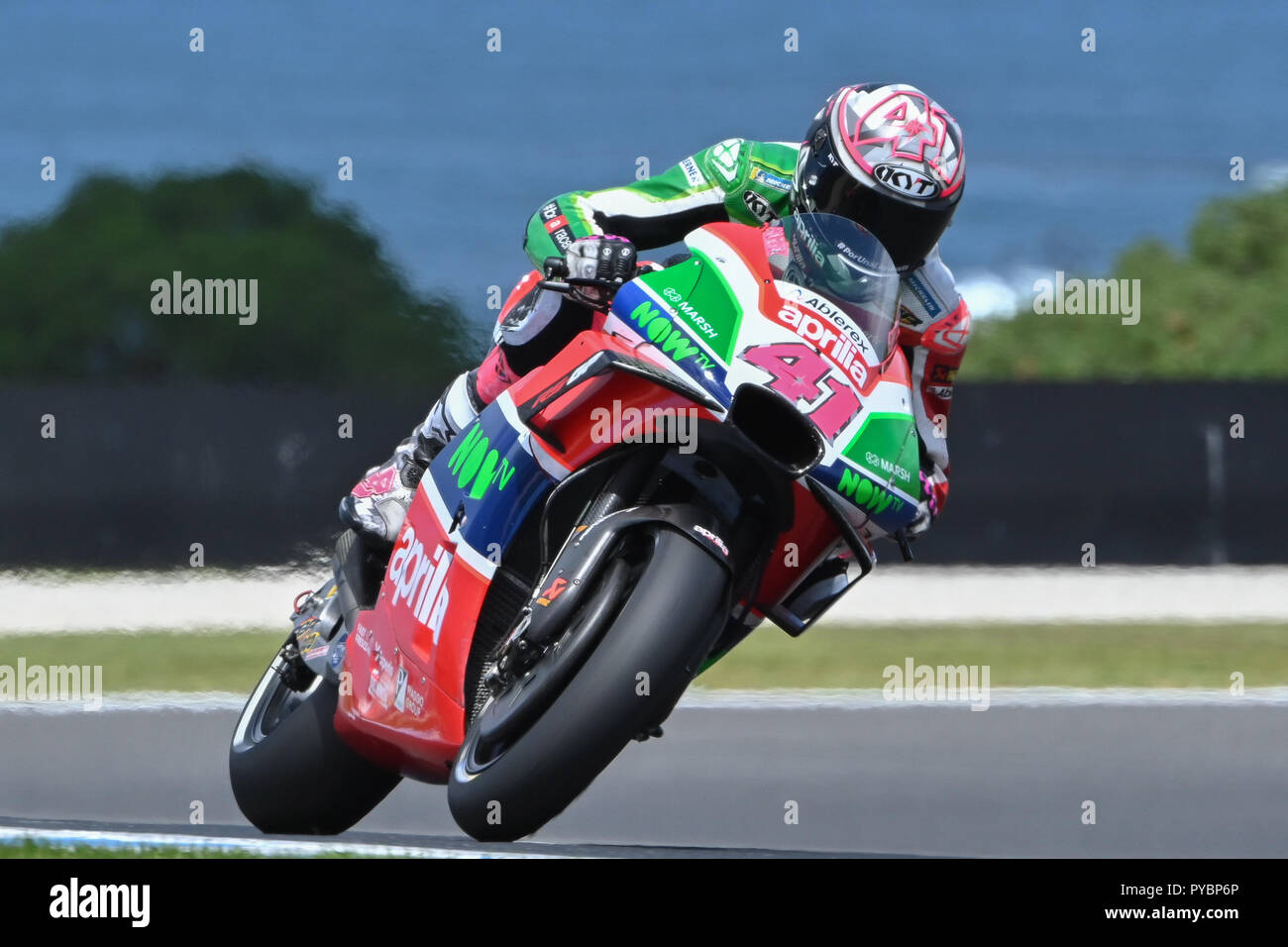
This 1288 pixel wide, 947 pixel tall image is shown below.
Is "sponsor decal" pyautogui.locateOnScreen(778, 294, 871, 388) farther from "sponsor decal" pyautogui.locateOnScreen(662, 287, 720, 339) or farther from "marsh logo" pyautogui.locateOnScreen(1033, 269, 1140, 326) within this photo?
"marsh logo" pyautogui.locateOnScreen(1033, 269, 1140, 326)

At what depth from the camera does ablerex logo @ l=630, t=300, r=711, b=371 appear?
3.17m

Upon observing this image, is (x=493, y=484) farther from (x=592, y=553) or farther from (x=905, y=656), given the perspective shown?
(x=905, y=656)

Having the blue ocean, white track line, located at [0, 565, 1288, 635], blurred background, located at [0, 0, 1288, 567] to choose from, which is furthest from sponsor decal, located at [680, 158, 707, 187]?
the blue ocean

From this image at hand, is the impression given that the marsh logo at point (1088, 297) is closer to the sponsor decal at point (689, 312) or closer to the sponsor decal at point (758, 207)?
the sponsor decal at point (758, 207)

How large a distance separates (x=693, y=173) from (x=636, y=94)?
952cm

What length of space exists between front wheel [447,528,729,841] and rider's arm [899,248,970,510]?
0.82 m

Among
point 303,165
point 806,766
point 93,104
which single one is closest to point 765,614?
point 806,766

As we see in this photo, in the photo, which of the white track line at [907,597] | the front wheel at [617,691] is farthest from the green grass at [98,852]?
the white track line at [907,597]

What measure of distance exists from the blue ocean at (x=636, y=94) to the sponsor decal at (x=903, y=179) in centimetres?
910

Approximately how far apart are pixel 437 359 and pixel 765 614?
656cm

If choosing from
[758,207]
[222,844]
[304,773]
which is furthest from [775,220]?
[222,844]

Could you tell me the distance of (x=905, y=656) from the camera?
8344 millimetres
